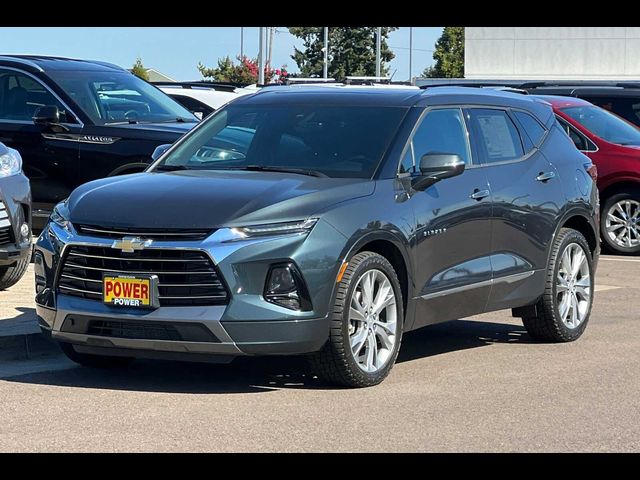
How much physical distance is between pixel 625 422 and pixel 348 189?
208cm

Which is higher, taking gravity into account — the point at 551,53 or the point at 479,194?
the point at 551,53

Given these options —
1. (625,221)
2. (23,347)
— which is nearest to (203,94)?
(625,221)

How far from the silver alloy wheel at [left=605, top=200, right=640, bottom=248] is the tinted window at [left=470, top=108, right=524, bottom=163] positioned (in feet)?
22.0

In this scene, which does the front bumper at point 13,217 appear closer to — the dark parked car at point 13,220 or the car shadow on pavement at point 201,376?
the dark parked car at point 13,220

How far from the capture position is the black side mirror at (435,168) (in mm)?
8156

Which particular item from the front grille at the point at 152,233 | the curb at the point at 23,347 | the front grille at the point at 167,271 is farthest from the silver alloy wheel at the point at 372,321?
the curb at the point at 23,347

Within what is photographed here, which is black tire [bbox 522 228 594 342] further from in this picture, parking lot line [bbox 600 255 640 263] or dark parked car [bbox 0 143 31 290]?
parking lot line [bbox 600 255 640 263]

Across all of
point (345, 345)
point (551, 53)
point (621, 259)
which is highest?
point (551, 53)

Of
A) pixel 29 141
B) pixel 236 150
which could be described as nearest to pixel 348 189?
pixel 236 150

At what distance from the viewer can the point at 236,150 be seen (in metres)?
8.66

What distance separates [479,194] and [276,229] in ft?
A: 6.26

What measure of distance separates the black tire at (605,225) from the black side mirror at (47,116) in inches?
265

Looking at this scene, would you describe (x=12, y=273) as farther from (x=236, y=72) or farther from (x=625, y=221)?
(x=236, y=72)

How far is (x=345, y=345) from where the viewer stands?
7488mm
